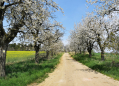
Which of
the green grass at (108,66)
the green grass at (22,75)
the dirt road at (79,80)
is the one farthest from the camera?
the green grass at (108,66)

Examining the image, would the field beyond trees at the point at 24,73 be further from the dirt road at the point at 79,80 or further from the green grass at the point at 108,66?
the green grass at the point at 108,66

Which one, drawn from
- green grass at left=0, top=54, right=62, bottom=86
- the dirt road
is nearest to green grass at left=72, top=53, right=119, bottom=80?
the dirt road

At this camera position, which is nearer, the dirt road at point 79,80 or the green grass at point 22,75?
the green grass at point 22,75

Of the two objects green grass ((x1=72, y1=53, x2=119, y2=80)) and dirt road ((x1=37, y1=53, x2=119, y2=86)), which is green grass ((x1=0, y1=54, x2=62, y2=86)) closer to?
dirt road ((x1=37, y1=53, x2=119, y2=86))

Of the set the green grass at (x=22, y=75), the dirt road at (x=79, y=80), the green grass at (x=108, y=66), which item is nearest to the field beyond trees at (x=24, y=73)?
the green grass at (x=22, y=75)

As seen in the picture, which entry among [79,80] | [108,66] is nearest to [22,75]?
[79,80]

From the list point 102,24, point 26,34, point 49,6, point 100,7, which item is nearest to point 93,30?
point 102,24

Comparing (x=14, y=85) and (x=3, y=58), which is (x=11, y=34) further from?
(x=14, y=85)

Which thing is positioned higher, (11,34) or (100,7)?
(100,7)

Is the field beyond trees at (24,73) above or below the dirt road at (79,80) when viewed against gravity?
above

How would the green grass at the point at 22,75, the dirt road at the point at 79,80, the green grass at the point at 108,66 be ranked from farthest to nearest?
the green grass at the point at 108,66 < the dirt road at the point at 79,80 < the green grass at the point at 22,75

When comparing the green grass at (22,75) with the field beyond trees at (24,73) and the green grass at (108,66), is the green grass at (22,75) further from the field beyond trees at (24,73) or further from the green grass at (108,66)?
the green grass at (108,66)

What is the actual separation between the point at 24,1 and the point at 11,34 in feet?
Result: 9.54

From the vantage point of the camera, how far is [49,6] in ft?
34.5
